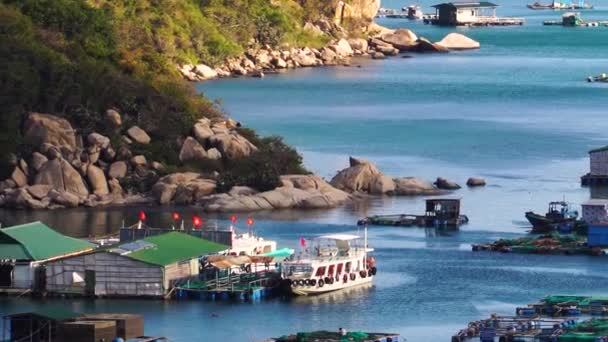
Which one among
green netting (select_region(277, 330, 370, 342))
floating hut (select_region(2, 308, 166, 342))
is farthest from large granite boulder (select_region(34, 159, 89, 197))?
green netting (select_region(277, 330, 370, 342))

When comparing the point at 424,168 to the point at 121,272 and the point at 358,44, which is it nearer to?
the point at 121,272

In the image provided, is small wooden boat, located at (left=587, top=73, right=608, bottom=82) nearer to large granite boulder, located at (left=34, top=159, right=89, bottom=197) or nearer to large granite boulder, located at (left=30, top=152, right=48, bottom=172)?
large granite boulder, located at (left=30, top=152, right=48, bottom=172)

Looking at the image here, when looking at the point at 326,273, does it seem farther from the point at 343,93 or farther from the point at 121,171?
the point at 343,93

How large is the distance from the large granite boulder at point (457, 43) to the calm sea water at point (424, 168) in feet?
15.9

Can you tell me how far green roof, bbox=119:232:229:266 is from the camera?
57.6m

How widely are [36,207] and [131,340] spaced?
27.1 meters

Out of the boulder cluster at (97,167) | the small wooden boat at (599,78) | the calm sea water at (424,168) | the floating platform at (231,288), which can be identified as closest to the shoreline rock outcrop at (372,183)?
the calm sea water at (424,168)

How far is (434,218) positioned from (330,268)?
1440 centimetres

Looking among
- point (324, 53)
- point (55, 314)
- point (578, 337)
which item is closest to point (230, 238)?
point (55, 314)

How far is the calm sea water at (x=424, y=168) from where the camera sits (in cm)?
5534

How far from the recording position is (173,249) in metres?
58.9

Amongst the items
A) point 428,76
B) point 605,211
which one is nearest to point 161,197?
point 605,211

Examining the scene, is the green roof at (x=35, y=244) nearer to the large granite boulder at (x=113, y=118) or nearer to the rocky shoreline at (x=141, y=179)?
the rocky shoreline at (x=141, y=179)

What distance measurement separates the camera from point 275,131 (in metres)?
102
